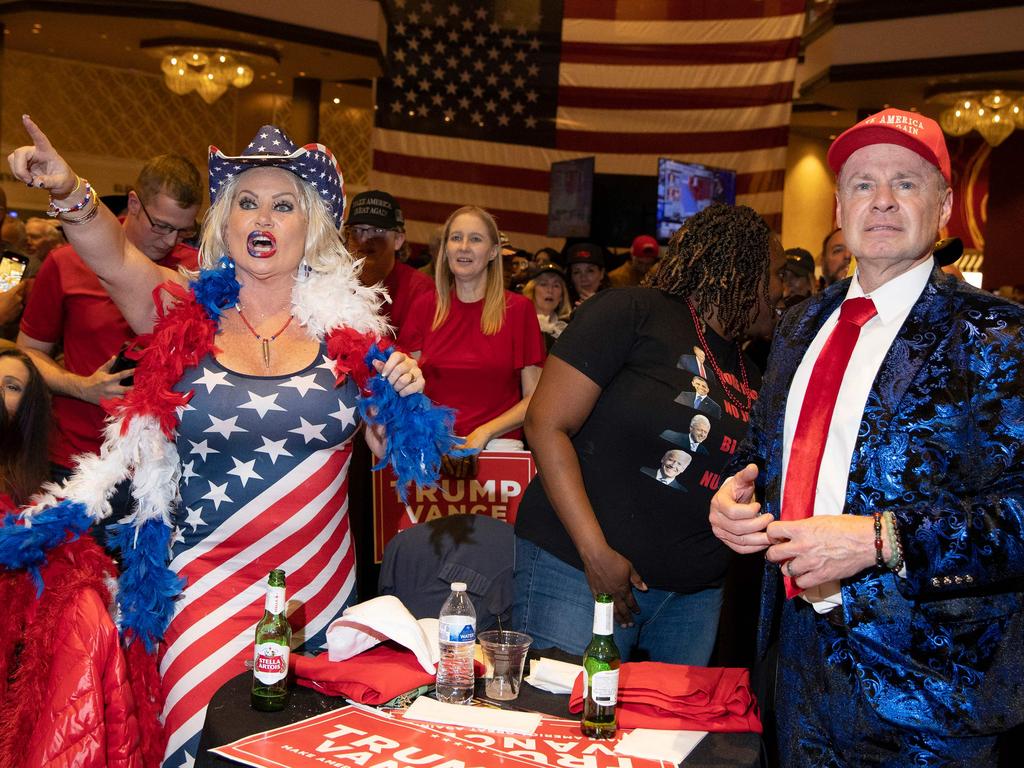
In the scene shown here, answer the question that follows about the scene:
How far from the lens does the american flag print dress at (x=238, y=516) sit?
2082 mm

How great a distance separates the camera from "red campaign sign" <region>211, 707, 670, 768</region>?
1.48m

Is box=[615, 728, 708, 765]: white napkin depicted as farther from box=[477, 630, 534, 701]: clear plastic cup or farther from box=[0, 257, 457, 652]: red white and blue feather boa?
box=[0, 257, 457, 652]: red white and blue feather boa

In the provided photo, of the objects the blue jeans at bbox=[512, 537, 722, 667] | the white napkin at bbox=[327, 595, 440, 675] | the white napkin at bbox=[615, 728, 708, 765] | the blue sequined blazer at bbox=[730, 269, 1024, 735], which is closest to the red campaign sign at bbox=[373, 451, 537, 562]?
the blue jeans at bbox=[512, 537, 722, 667]

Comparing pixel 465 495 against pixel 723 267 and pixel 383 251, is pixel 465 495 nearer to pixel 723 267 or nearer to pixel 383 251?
pixel 383 251

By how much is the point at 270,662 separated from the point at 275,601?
0.10 metres

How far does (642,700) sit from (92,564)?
1.20 metres

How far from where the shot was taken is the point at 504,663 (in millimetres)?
1789

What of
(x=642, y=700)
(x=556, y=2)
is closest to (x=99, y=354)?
(x=642, y=700)

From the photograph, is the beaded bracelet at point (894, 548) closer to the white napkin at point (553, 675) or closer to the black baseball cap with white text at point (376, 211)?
the white napkin at point (553, 675)

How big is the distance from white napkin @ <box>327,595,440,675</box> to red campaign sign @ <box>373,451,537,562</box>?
2.26 metres

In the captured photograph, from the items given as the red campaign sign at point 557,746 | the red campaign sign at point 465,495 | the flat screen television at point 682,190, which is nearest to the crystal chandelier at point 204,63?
the flat screen television at point 682,190

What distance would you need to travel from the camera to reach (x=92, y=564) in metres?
2.15

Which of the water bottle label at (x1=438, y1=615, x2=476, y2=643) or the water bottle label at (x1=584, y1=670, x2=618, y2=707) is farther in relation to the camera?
the water bottle label at (x1=438, y1=615, x2=476, y2=643)

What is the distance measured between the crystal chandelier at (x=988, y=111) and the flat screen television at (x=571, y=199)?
5041mm
